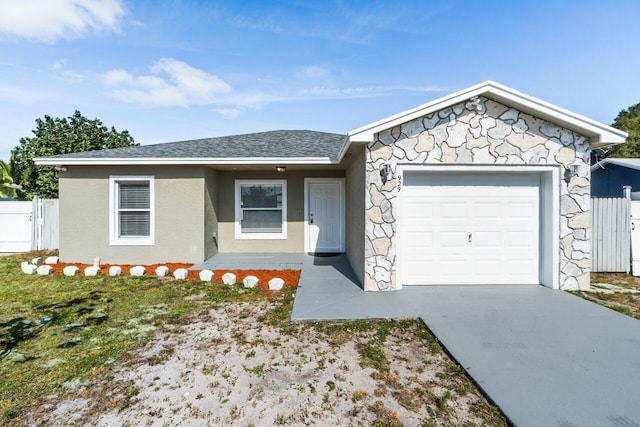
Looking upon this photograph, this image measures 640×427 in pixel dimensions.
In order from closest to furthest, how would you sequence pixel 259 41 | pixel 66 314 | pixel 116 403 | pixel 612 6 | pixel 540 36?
pixel 116 403 → pixel 66 314 → pixel 612 6 → pixel 540 36 → pixel 259 41

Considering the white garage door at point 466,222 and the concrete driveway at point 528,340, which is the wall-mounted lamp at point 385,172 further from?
the concrete driveway at point 528,340

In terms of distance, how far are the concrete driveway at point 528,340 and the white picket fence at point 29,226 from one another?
9.81 meters

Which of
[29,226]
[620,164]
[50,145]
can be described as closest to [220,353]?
[29,226]

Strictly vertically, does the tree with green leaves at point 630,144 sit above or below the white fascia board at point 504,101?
above

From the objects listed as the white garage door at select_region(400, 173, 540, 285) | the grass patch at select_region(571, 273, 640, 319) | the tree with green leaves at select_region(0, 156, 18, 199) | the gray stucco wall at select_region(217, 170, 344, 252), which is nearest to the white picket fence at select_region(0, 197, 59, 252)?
the gray stucco wall at select_region(217, 170, 344, 252)

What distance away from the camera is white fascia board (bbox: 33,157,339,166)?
783 cm

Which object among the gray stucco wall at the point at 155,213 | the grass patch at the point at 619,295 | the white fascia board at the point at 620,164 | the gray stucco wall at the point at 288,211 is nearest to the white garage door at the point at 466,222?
the grass patch at the point at 619,295

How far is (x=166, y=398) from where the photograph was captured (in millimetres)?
2670

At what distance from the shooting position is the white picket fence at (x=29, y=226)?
33.3 ft

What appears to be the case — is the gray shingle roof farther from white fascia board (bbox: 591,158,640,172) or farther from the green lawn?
white fascia board (bbox: 591,158,640,172)

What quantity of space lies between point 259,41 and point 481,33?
6.53 metres

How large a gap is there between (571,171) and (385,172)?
11.5 ft

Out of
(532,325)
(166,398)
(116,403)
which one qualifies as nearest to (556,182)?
(532,325)

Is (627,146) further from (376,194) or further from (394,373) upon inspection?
(394,373)
